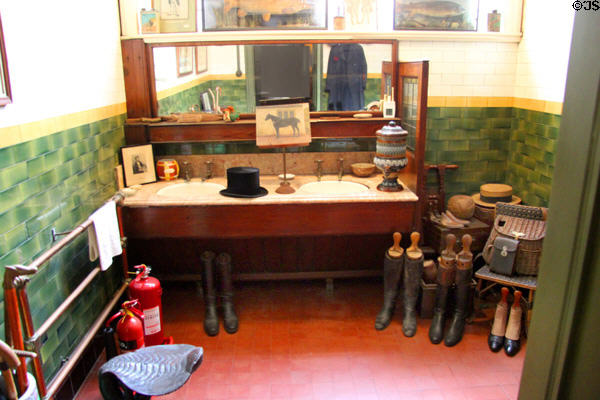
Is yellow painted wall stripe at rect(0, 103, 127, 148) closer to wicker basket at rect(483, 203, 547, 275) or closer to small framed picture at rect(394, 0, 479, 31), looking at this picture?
small framed picture at rect(394, 0, 479, 31)

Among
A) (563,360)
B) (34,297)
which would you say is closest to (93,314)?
(34,297)

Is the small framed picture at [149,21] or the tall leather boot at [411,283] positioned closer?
the tall leather boot at [411,283]

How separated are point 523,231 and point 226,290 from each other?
2.23 m

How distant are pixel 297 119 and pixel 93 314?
200 centimetres

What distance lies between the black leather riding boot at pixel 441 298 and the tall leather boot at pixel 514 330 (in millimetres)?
428

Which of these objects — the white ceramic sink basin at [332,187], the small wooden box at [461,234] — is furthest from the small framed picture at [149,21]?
the small wooden box at [461,234]

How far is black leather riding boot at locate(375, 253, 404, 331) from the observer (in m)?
3.52

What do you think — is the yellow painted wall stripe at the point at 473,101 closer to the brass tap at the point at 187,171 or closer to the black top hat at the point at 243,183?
the black top hat at the point at 243,183

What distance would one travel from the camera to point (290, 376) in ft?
9.91

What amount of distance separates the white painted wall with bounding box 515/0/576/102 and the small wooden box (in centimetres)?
111

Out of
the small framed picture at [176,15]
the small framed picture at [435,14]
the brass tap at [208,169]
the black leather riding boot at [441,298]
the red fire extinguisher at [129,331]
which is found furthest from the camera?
the brass tap at [208,169]

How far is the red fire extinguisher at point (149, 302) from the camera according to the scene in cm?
315

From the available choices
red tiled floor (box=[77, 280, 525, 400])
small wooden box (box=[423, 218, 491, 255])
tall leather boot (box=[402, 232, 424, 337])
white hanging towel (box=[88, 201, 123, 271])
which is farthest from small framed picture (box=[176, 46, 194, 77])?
small wooden box (box=[423, 218, 491, 255])

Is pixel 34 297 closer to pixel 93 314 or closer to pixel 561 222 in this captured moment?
pixel 93 314
